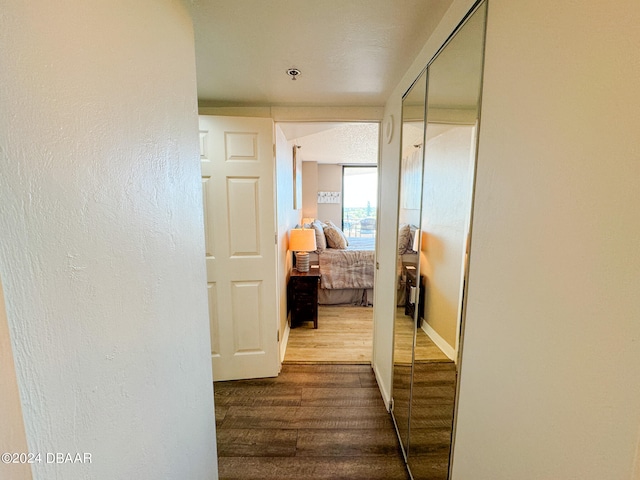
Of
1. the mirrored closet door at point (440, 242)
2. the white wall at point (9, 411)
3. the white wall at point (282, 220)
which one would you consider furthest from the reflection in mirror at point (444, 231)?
the white wall at point (282, 220)

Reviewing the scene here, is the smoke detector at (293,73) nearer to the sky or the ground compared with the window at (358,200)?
nearer to the sky

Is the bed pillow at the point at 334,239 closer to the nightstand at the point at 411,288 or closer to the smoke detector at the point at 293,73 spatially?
the nightstand at the point at 411,288

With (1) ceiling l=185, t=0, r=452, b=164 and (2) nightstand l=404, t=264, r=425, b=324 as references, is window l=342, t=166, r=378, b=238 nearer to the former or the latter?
(1) ceiling l=185, t=0, r=452, b=164

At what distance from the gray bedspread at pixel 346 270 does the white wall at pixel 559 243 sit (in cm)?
300

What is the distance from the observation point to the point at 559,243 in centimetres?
57

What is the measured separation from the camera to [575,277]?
1.74 feet

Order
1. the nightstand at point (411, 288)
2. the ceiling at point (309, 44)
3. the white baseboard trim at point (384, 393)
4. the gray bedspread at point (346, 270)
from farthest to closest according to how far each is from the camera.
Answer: the gray bedspread at point (346, 270) < the white baseboard trim at point (384, 393) < the nightstand at point (411, 288) < the ceiling at point (309, 44)

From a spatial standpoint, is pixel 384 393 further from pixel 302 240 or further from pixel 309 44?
pixel 309 44

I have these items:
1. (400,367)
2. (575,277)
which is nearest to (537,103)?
(575,277)

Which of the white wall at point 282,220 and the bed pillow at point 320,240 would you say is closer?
the white wall at point 282,220

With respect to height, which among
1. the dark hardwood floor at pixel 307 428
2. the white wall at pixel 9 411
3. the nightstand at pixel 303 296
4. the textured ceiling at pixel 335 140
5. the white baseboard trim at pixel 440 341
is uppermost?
the textured ceiling at pixel 335 140

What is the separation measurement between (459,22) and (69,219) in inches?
50.4

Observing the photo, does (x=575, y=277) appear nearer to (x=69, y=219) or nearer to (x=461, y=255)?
(x=461, y=255)

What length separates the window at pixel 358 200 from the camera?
265 inches
